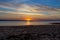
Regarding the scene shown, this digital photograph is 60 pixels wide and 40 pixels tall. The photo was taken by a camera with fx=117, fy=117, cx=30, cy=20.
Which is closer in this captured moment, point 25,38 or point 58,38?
point 25,38

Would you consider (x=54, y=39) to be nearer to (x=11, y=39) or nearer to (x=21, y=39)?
(x=21, y=39)

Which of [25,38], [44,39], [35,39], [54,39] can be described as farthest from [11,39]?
[54,39]

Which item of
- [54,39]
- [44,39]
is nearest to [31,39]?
[44,39]

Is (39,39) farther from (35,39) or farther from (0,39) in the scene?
(0,39)

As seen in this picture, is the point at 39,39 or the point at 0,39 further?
the point at 39,39

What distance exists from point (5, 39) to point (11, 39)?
668 mm

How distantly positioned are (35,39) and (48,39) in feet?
4.81

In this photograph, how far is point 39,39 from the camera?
13312mm

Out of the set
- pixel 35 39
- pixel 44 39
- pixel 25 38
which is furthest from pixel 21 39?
pixel 44 39

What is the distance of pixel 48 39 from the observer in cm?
1318

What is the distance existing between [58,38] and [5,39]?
19.8ft

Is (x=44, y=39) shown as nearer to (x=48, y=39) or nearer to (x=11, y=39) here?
(x=48, y=39)

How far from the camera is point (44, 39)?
43.1 feet

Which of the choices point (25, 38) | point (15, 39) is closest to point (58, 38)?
point (25, 38)
